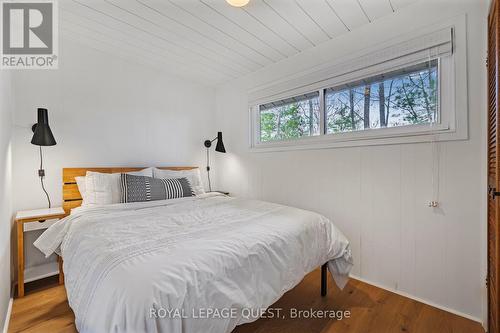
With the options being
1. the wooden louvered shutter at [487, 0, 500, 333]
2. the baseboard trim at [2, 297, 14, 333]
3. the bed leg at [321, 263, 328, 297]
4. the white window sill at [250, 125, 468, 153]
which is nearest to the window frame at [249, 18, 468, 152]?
the white window sill at [250, 125, 468, 153]

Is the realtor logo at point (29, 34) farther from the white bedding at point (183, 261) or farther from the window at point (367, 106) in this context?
the window at point (367, 106)

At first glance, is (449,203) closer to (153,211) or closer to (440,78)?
(440,78)

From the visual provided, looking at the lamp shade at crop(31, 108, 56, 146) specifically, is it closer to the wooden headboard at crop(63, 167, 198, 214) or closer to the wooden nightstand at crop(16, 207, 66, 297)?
the wooden headboard at crop(63, 167, 198, 214)

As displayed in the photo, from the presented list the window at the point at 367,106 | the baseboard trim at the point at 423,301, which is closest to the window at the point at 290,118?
the window at the point at 367,106

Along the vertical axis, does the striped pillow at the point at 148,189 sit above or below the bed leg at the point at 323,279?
above

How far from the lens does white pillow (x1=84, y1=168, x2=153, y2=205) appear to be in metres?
2.12

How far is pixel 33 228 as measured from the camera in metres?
1.86

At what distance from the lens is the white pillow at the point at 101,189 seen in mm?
2115

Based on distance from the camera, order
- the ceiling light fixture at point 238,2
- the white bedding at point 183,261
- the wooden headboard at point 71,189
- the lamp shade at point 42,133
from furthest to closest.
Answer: the wooden headboard at point 71,189 → the lamp shade at point 42,133 → the ceiling light fixture at point 238,2 → the white bedding at point 183,261

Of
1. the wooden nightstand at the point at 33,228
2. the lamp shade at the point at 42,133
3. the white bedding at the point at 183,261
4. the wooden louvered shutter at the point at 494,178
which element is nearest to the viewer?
the white bedding at the point at 183,261

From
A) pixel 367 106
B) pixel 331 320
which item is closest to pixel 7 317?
pixel 331 320

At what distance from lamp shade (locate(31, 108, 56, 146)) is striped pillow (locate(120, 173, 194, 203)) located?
644 mm

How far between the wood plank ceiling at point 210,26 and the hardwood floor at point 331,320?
7.51ft

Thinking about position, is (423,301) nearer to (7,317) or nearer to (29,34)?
(7,317)
